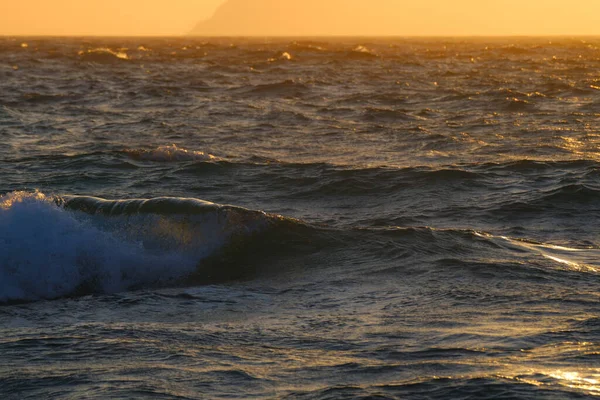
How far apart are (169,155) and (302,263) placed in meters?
9.04

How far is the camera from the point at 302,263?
10.7 metres

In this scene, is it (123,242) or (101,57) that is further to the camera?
(101,57)

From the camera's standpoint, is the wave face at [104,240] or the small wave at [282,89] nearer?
the wave face at [104,240]

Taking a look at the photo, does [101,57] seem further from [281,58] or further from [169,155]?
[169,155]

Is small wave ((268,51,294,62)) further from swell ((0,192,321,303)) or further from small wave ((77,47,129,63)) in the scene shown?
swell ((0,192,321,303))

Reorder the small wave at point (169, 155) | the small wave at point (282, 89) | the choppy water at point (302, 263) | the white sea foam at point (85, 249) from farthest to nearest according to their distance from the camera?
the small wave at point (282, 89)
the small wave at point (169, 155)
the white sea foam at point (85, 249)
the choppy water at point (302, 263)

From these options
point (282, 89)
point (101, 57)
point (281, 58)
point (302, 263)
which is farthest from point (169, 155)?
point (281, 58)

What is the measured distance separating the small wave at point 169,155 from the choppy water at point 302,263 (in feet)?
0.17

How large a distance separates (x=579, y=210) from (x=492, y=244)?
10.7 feet

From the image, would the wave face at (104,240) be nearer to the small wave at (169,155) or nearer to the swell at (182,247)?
the swell at (182,247)

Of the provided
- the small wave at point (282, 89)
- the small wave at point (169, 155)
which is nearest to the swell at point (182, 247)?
the small wave at point (169, 155)

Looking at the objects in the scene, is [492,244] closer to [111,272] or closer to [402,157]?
[111,272]

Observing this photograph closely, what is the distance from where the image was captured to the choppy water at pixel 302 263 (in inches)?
255

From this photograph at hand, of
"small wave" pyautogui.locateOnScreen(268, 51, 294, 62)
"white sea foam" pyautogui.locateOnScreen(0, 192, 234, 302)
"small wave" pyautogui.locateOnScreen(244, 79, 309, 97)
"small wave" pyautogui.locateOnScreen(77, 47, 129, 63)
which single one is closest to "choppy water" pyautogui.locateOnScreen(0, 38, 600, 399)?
"white sea foam" pyautogui.locateOnScreen(0, 192, 234, 302)
